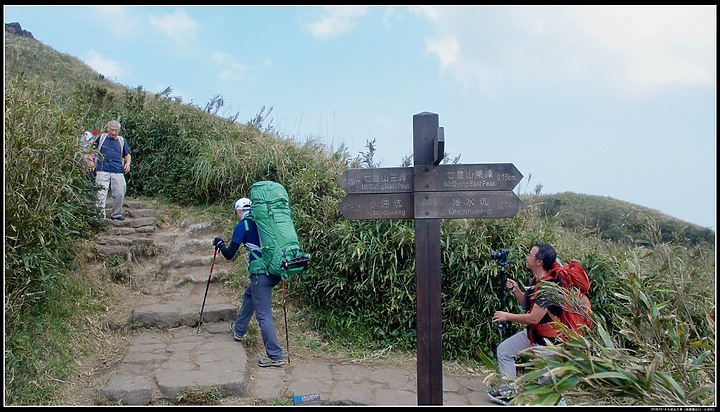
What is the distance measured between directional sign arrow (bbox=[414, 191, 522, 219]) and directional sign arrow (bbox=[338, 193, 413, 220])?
0.32 ft

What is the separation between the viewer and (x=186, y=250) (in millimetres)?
8227

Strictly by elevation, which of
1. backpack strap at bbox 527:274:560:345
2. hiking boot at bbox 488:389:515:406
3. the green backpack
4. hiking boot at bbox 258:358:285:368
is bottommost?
hiking boot at bbox 488:389:515:406

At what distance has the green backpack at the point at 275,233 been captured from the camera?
5.45 meters

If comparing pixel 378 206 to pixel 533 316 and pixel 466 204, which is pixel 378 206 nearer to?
pixel 466 204

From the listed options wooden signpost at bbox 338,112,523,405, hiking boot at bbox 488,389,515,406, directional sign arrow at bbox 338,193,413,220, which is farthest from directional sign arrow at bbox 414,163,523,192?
hiking boot at bbox 488,389,515,406

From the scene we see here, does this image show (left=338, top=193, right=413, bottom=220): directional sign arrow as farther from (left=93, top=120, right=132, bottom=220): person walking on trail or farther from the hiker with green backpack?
(left=93, top=120, right=132, bottom=220): person walking on trail

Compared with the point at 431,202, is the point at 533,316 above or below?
below

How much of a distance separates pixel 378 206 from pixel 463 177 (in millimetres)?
691

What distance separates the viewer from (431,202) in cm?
420

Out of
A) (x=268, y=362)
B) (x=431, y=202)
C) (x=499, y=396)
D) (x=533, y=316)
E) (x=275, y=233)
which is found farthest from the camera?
(x=268, y=362)

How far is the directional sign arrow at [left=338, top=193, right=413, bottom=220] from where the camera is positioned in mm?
4266

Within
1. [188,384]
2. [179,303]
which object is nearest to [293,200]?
[179,303]

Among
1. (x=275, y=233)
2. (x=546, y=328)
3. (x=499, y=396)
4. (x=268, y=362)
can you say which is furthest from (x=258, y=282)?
(x=546, y=328)

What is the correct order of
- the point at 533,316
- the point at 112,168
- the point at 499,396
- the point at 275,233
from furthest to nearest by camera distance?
the point at 112,168, the point at 275,233, the point at 499,396, the point at 533,316
